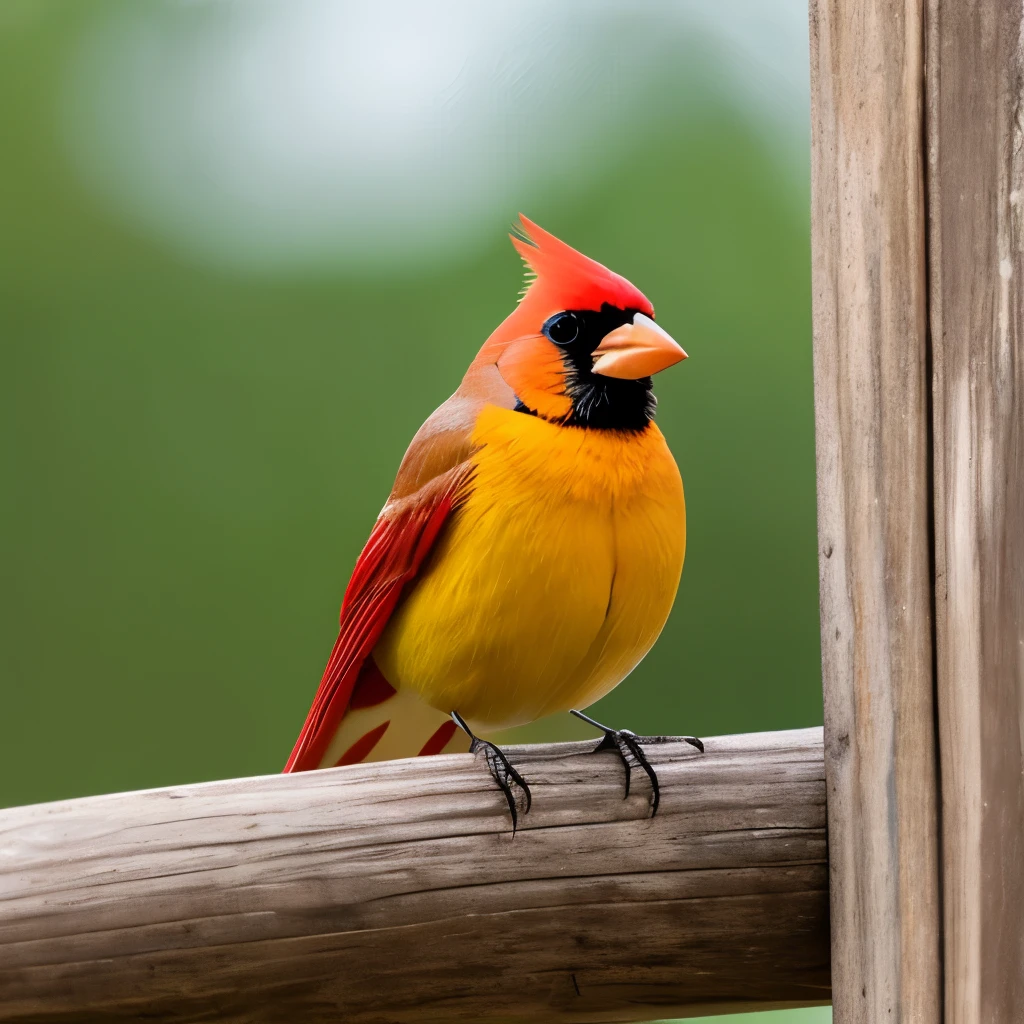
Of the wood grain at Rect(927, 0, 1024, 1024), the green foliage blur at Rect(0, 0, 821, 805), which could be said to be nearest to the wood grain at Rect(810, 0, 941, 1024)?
the wood grain at Rect(927, 0, 1024, 1024)

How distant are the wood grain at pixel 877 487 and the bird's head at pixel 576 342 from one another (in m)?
0.38

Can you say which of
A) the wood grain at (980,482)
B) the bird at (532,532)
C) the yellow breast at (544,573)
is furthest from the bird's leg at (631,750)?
the wood grain at (980,482)

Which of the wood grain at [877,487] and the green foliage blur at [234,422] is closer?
the wood grain at [877,487]

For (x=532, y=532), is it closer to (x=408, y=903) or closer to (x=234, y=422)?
(x=408, y=903)

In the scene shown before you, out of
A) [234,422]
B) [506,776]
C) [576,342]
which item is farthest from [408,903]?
[234,422]

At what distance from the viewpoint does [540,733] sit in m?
2.07

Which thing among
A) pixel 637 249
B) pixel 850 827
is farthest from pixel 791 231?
pixel 850 827

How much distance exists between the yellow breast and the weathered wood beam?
0.23 m

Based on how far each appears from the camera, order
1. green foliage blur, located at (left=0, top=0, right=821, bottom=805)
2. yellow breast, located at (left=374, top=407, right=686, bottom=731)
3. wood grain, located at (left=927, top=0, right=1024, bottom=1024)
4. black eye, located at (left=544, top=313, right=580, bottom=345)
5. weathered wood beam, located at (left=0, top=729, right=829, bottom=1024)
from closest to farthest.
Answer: wood grain, located at (left=927, top=0, right=1024, bottom=1024) < weathered wood beam, located at (left=0, top=729, right=829, bottom=1024) < yellow breast, located at (left=374, top=407, right=686, bottom=731) < black eye, located at (left=544, top=313, right=580, bottom=345) < green foliage blur, located at (left=0, top=0, right=821, bottom=805)

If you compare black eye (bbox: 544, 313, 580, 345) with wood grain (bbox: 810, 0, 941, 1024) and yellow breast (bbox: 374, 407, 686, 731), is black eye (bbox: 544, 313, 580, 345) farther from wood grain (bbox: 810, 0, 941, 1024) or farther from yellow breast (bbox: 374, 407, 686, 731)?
wood grain (bbox: 810, 0, 941, 1024)

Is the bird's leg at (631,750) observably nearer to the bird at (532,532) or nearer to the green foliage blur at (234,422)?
the bird at (532,532)

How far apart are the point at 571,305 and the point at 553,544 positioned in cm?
31

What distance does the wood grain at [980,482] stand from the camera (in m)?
0.90

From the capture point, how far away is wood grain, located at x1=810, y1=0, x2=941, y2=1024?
973mm
